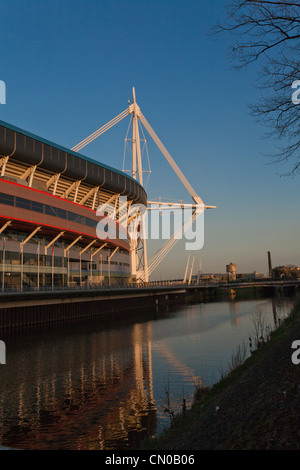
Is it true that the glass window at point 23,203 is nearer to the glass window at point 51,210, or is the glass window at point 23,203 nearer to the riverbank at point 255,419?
the glass window at point 51,210

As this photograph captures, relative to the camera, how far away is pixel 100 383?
2172cm

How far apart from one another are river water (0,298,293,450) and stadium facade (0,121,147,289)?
51.7 feet

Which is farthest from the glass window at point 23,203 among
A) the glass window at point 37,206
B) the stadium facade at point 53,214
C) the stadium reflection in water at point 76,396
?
the stadium reflection in water at point 76,396

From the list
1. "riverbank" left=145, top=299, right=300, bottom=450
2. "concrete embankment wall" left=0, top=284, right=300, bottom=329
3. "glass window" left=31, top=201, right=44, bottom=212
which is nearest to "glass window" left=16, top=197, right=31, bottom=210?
"glass window" left=31, top=201, right=44, bottom=212

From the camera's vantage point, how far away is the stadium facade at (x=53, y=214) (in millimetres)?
50719

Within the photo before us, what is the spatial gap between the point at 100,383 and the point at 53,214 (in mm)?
37927

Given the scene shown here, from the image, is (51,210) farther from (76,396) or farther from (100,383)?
(76,396)

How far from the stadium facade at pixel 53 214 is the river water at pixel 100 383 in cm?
1575

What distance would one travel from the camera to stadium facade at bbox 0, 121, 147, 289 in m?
50.7

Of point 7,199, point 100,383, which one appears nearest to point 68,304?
point 7,199

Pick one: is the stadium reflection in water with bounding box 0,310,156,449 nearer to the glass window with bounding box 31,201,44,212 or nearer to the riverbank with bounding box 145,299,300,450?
the riverbank with bounding box 145,299,300,450
